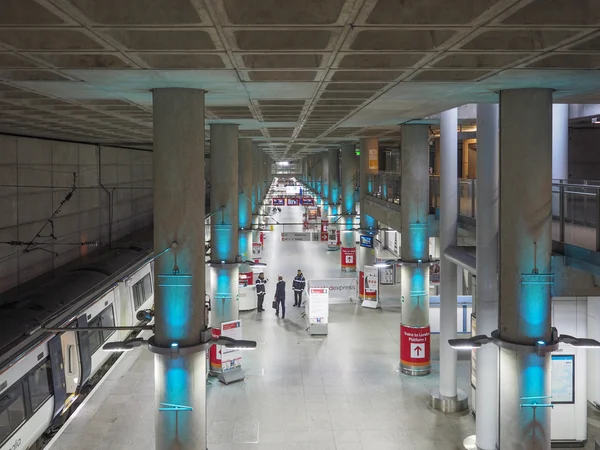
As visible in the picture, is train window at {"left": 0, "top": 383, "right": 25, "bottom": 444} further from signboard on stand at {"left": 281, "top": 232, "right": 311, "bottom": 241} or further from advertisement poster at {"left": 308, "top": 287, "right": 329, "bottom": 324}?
signboard on stand at {"left": 281, "top": 232, "right": 311, "bottom": 241}

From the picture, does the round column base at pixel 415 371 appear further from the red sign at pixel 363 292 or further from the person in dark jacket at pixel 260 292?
the person in dark jacket at pixel 260 292

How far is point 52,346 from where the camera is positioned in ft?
36.2

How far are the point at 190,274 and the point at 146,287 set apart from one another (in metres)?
11.3

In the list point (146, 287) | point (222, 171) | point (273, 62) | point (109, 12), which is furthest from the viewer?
point (146, 287)

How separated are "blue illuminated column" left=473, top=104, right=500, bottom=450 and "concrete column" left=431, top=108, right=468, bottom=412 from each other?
225 cm

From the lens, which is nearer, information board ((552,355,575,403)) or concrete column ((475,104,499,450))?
concrete column ((475,104,499,450))

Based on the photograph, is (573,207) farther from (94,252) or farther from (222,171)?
(94,252)

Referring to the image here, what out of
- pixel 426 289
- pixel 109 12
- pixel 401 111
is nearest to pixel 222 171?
pixel 401 111

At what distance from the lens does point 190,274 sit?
8.32 metres

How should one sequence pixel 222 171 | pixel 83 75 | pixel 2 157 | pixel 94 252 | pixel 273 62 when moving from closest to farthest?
pixel 273 62
pixel 83 75
pixel 2 157
pixel 222 171
pixel 94 252

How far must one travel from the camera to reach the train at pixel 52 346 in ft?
29.4

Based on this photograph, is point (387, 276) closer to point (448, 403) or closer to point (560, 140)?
point (560, 140)

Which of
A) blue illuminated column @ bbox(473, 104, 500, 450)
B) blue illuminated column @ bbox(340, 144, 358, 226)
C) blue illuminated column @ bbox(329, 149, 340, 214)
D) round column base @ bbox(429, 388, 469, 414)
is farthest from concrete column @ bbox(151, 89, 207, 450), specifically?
blue illuminated column @ bbox(329, 149, 340, 214)

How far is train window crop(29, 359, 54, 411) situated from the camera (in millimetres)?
10062
